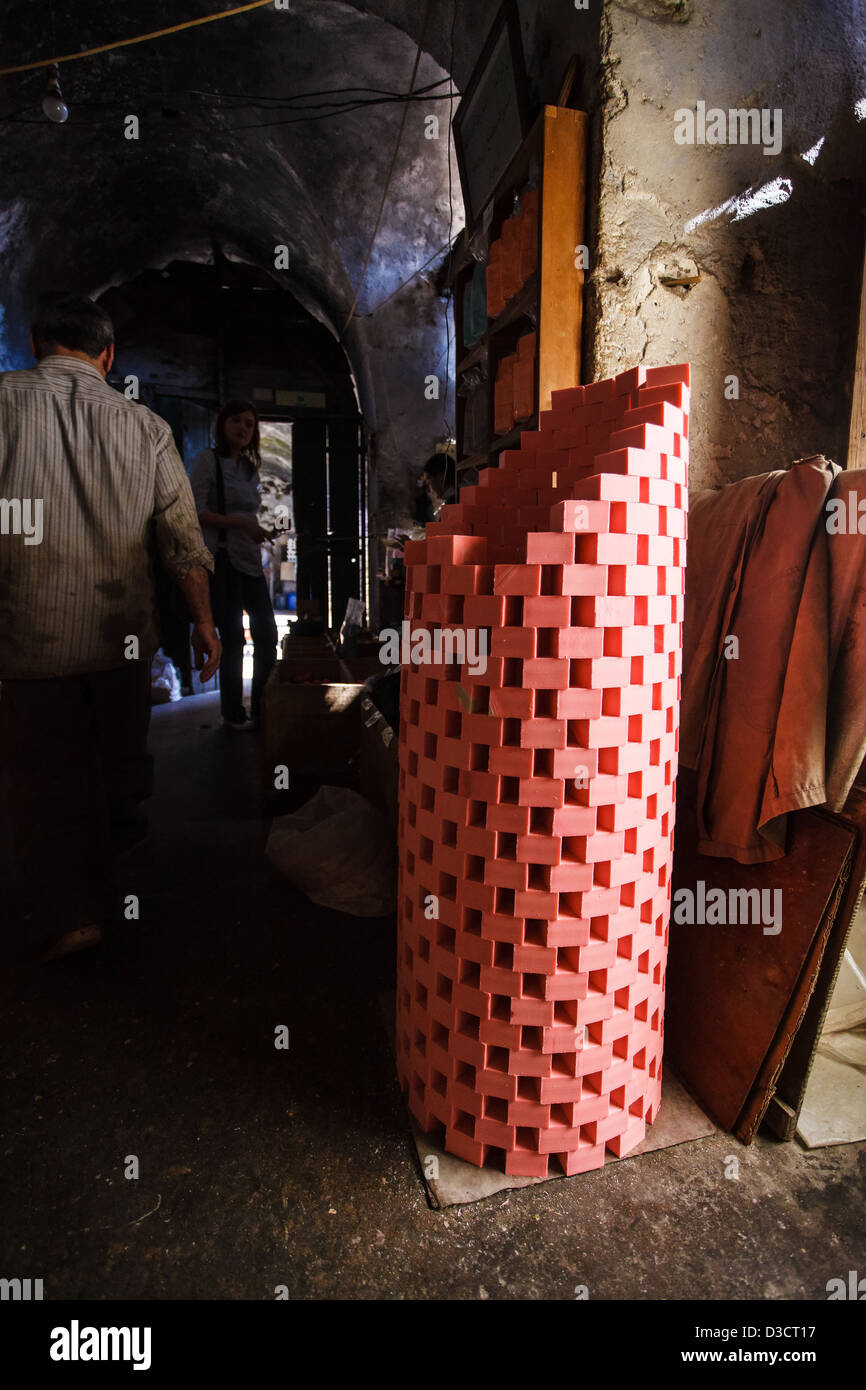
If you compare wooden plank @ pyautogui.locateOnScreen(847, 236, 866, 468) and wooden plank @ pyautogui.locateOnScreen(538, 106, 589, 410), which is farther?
wooden plank @ pyautogui.locateOnScreen(847, 236, 866, 468)

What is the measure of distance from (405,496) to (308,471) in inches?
107

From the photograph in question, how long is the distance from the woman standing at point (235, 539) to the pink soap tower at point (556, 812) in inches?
156

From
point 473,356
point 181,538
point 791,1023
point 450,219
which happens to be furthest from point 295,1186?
point 450,219

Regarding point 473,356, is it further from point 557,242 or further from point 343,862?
point 343,862

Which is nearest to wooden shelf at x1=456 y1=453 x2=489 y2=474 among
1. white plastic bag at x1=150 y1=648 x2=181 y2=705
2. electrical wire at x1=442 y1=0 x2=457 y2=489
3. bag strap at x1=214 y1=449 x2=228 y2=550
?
electrical wire at x1=442 y1=0 x2=457 y2=489

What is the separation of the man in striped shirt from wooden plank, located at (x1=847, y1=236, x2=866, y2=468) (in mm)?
2421

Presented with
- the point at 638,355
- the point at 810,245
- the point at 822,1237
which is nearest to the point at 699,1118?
the point at 822,1237

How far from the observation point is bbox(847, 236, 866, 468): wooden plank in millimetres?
2334

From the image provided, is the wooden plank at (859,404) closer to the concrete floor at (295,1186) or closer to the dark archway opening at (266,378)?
the concrete floor at (295,1186)

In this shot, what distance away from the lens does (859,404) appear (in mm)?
2387

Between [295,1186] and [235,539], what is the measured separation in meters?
4.57

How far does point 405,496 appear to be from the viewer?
720 centimetres

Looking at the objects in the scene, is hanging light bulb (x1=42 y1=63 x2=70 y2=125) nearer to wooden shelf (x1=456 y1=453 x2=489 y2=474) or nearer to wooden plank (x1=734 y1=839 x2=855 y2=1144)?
wooden shelf (x1=456 y1=453 x2=489 y2=474)
